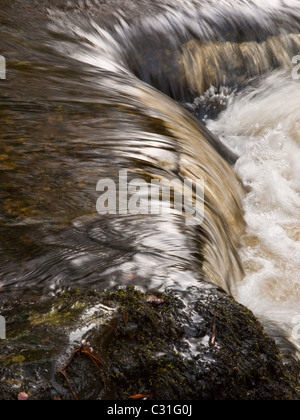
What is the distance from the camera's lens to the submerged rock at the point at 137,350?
1.90 metres

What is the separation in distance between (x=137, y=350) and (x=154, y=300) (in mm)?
287

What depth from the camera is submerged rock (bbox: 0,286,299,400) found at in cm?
190

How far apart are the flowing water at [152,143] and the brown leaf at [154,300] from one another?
122 millimetres

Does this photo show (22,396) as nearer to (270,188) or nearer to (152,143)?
(152,143)

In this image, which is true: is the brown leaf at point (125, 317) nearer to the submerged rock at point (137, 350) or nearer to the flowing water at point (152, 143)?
the submerged rock at point (137, 350)

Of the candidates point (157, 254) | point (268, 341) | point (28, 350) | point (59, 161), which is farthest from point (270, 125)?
point (28, 350)

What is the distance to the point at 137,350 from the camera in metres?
2.03

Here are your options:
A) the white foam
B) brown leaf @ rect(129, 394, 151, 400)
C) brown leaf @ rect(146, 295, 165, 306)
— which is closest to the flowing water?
the white foam

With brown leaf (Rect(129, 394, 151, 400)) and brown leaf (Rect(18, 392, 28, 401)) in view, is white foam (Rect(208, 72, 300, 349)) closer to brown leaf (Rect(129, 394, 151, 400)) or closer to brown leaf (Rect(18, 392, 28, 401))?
brown leaf (Rect(129, 394, 151, 400))

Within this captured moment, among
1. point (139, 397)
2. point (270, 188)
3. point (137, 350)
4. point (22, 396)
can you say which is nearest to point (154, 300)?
point (137, 350)

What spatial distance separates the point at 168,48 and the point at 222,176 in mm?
2485

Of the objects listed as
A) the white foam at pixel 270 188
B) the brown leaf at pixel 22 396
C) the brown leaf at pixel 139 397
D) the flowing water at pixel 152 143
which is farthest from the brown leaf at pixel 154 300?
the white foam at pixel 270 188

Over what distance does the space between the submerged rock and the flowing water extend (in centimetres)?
18
